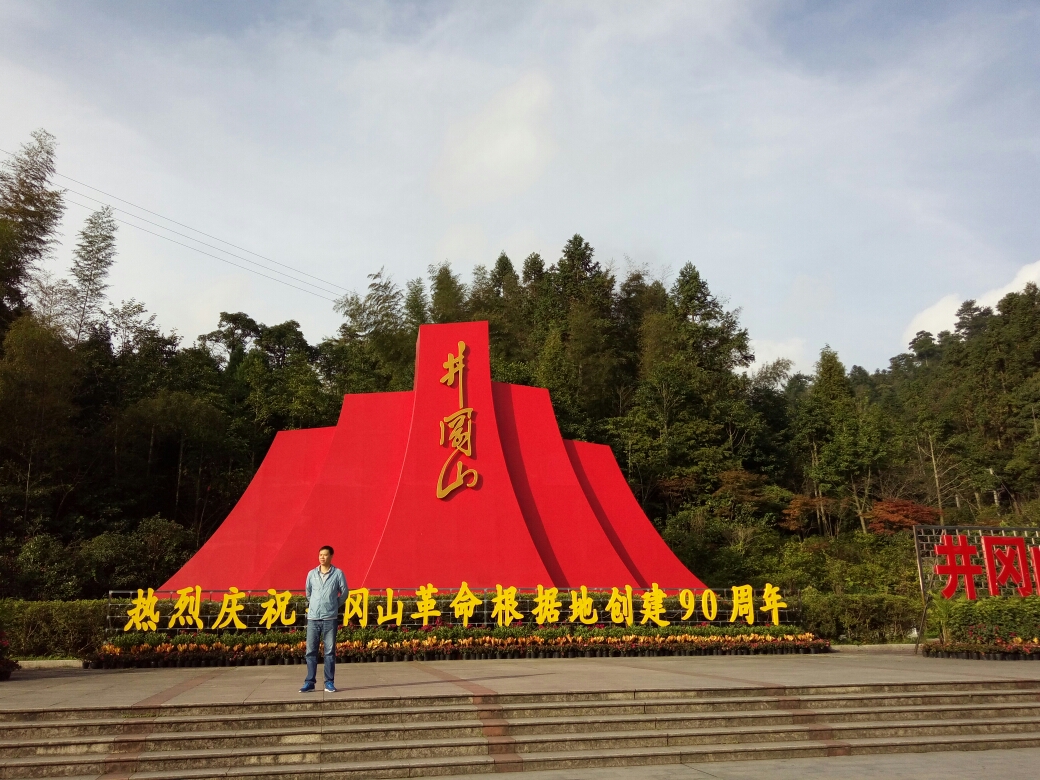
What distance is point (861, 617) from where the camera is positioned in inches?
368

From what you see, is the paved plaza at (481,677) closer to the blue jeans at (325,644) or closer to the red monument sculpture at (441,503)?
the blue jeans at (325,644)

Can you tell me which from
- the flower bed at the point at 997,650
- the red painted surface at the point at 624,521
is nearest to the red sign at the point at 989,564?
the flower bed at the point at 997,650

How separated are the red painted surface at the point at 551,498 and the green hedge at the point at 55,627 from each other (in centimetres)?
507

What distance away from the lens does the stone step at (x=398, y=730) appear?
12.6 ft

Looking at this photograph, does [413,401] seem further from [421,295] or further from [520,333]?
[520,333]

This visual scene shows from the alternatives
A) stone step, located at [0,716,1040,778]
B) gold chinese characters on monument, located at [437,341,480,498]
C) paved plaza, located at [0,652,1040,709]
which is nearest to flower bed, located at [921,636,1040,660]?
paved plaza, located at [0,652,1040,709]

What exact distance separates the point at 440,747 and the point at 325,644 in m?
1.21

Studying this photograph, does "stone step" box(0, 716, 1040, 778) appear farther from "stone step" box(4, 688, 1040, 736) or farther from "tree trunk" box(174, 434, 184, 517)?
"tree trunk" box(174, 434, 184, 517)

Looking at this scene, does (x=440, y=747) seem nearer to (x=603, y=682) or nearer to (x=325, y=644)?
(x=325, y=644)

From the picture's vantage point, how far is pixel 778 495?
19.1 metres

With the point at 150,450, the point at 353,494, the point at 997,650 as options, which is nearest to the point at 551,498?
the point at 353,494

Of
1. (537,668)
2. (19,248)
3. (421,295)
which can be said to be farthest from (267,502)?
(421,295)

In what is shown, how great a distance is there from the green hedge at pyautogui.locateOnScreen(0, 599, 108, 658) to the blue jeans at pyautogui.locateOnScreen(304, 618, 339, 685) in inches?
147

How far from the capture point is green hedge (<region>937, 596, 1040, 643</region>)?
24.9 feet
